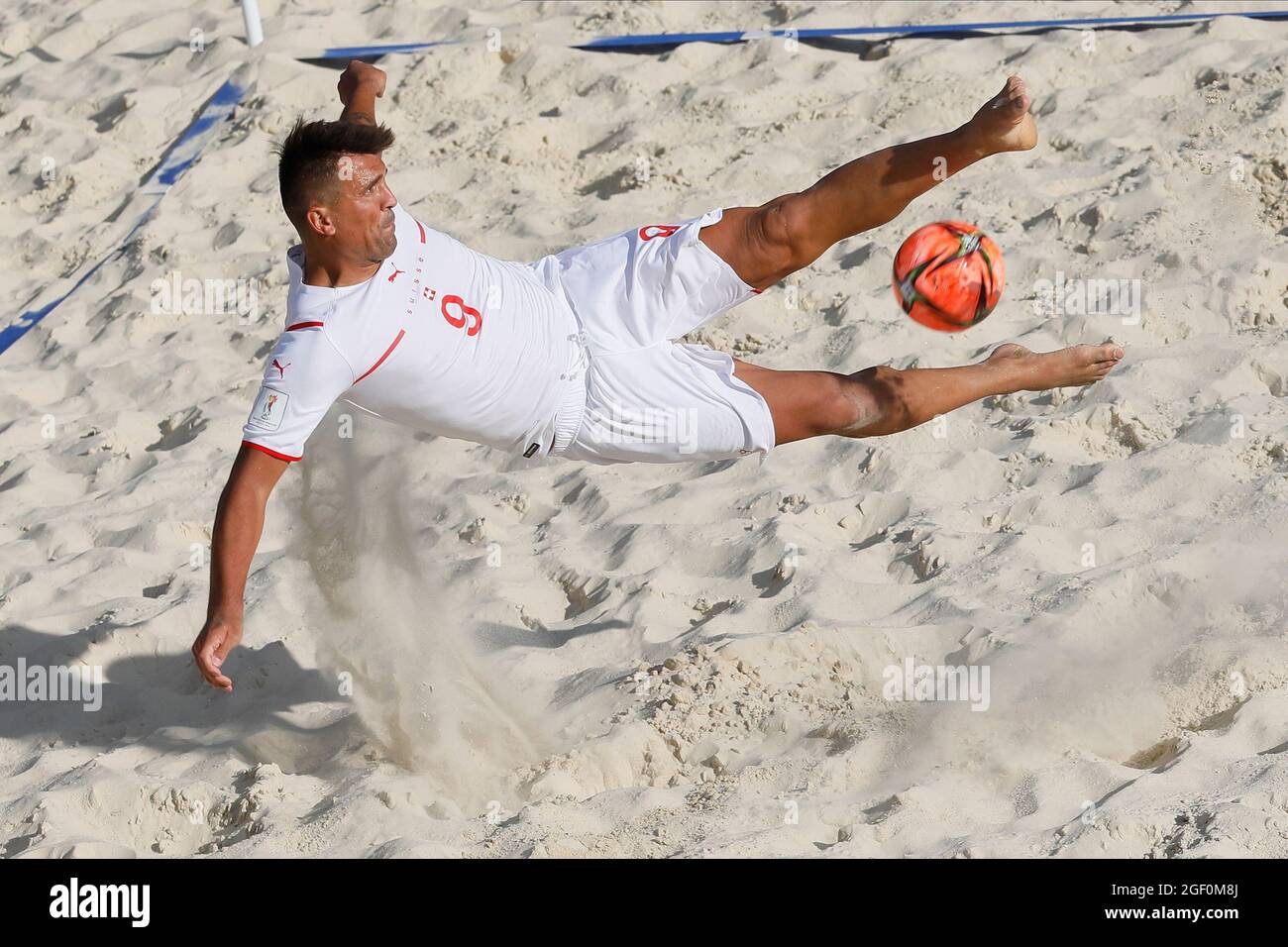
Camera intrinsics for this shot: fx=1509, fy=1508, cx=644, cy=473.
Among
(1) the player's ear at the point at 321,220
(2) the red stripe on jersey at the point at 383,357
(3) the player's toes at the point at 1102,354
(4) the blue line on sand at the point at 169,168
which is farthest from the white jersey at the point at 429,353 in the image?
(4) the blue line on sand at the point at 169,168

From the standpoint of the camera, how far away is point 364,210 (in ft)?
10.4

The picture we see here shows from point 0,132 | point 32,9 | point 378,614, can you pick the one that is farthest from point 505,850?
point 32,9

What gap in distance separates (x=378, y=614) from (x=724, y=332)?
5.43 ft

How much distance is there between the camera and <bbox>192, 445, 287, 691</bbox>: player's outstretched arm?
121 inches

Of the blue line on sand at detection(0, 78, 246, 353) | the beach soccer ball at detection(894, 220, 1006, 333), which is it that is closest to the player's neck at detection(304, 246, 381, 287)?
the beach soccer ball at detection(894, 220, 1006, 333)

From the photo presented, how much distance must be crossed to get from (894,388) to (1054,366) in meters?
0.40

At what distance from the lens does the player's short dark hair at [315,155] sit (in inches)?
124

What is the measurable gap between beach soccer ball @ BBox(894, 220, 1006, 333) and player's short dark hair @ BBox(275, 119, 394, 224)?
4.15 feet

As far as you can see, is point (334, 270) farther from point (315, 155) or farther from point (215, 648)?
point (215, 648)

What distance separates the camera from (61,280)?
6.03 meters

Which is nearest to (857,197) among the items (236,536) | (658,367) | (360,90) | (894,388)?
(894,388)

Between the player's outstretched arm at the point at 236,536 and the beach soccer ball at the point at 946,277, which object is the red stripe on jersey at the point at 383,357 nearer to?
the player's outstretched arm at the point at 236,536

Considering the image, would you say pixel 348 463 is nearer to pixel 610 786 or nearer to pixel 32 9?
pixel 610 786

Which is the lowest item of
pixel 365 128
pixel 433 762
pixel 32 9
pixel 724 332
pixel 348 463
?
pixel 433 762
